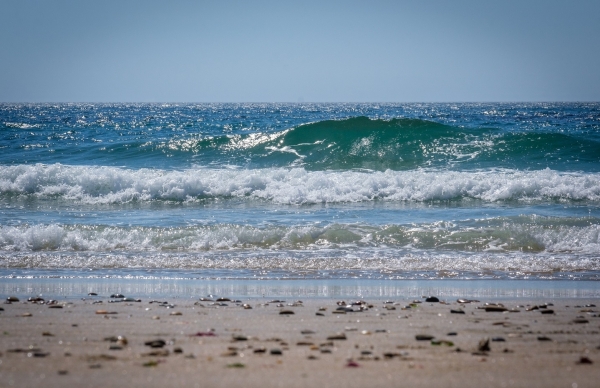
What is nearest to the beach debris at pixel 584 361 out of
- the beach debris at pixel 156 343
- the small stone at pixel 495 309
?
the small stone at pixel 495 309

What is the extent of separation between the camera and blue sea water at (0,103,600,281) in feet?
24.2

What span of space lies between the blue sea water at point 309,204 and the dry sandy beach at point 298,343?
72.3 inches

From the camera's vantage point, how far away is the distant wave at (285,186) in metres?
12.7

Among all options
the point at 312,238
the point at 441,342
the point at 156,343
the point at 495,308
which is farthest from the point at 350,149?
the point at 156,343

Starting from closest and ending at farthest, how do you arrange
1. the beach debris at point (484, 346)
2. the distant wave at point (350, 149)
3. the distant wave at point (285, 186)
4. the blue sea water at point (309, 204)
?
1. the beach debris at point (484, 346)
2. the blue sea water at point (309, 204)
3. the distant wave at point (285, 186)
4. the distant wave at point (350, 149)

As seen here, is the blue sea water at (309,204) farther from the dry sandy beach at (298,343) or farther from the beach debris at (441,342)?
the beach debris at (441,342)

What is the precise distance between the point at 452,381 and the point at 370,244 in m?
5.53

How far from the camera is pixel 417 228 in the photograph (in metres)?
8.95

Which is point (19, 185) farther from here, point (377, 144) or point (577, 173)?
point (577, 173)

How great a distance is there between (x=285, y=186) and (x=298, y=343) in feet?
32.5

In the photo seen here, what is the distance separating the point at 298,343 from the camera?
3633mm

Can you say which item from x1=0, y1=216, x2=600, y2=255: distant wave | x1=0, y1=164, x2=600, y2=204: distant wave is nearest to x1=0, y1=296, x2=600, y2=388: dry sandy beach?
x1=0, y1=216, x2=600, y2=255: distant wave

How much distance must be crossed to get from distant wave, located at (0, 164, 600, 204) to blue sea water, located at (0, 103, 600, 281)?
0.04m

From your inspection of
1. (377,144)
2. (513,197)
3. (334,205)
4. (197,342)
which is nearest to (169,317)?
(197,342)
